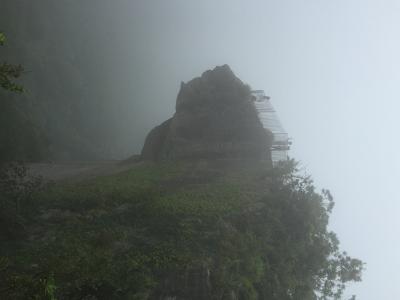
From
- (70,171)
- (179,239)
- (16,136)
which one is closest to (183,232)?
(179,239)

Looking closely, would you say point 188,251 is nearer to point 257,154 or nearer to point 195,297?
point 195,297

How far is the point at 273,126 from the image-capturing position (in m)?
28.0

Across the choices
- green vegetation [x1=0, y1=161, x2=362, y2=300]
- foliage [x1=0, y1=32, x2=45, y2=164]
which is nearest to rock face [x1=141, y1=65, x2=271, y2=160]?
green vegetation [x1=0, y1=161, x2=362, y2=300]

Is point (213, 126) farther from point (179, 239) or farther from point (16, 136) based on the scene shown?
point (16, 136)

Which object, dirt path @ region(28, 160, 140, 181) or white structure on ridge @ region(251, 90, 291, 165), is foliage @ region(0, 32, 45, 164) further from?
white structure on ridge @ region(251, 90, 291, 165)

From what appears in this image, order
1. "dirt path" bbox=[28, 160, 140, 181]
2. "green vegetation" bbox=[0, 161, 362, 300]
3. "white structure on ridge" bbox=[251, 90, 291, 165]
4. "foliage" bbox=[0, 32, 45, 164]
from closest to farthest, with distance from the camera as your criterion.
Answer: "green vegetation" bbox=[0, 161, 362, 300]
"dirt path" bbox=[28, 160, 140, 181]
"white structure on ridge" bbox=[251, 90, 291, 165]
"foliage" bbox=[0, 32, 45, 164]

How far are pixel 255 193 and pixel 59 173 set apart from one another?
1373 centimetres

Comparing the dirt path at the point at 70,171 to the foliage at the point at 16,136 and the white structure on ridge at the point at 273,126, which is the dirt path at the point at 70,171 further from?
the white structure on ridge at the point at 273,126

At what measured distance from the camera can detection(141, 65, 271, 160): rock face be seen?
24484 millimetres

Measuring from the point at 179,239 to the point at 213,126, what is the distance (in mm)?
12863

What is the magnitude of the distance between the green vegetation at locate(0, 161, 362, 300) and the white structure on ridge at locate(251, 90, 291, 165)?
4439 millimetres

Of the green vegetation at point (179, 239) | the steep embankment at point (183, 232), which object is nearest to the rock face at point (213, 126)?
the steep embankment at point (183, 232)

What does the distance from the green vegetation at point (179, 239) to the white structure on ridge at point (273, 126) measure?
4439 millimetres

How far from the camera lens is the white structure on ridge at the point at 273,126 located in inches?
1037
